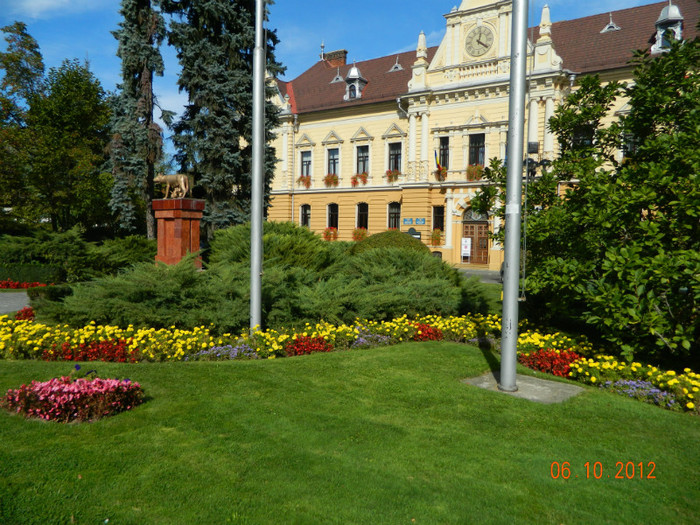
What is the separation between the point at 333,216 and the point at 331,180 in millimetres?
2814

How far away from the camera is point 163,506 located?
371 centimetres

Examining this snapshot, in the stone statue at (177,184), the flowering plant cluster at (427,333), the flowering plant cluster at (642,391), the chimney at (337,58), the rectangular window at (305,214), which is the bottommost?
the flowering plant cluster at (642,391)

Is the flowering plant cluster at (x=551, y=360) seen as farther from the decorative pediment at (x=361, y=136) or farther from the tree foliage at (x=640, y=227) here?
the decorative pediment at (x=361, y=136)

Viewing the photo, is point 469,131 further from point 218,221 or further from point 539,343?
point 539,343

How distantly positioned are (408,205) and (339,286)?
23861mm

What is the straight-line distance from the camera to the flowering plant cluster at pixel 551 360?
7.56 metres

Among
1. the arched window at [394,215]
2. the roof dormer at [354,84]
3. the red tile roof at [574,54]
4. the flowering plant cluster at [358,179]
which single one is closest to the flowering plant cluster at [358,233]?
the arched window at [394,215]

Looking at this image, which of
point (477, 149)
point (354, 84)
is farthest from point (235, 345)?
point (354, 84)

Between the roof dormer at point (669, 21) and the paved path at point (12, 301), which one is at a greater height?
the roof dormer at point (669, 21)

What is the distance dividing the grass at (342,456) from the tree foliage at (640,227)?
1.42 meters

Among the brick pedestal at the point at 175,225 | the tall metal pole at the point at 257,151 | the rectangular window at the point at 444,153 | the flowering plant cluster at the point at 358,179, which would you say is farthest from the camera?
the flowering plant cluster at the point at 358,179

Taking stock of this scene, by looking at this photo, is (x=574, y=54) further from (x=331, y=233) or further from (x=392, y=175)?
(x=331, y=233)

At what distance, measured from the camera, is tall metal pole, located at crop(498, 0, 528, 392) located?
629 centimetres

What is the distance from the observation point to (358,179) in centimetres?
3728
